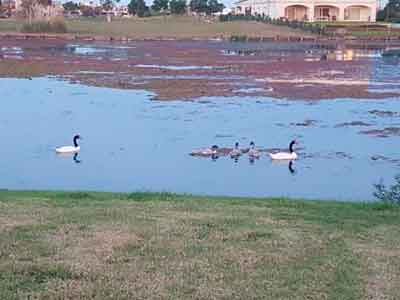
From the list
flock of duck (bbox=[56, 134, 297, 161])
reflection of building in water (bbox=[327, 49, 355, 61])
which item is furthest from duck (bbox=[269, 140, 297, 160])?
reflection of building in water (bbox=[327, 49, 355, 61])

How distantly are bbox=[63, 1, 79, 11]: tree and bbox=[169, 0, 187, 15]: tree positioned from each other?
3476cm

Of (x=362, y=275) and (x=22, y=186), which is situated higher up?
(x=362, y=275)

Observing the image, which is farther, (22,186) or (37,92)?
(37,92)

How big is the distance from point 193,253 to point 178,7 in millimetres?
128261

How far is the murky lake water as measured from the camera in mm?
16547

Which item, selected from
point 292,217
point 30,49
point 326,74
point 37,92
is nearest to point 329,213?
point 292,217

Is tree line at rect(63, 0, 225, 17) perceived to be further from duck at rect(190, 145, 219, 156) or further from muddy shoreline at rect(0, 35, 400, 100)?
duck at rect(190, 145, 219, 156)

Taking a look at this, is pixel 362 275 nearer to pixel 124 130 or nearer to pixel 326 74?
pixel 124 130

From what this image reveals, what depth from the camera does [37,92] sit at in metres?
33.8

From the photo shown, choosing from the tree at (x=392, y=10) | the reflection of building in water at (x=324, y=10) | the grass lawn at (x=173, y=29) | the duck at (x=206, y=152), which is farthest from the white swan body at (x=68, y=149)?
the tree at (x=392, y=10)

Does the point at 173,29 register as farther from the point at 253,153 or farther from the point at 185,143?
the point at 253,153

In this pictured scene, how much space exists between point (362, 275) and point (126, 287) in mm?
1841

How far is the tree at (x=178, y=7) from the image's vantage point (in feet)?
436

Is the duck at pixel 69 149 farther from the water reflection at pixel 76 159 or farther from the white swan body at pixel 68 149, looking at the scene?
the water reflection at pixel 76 159
